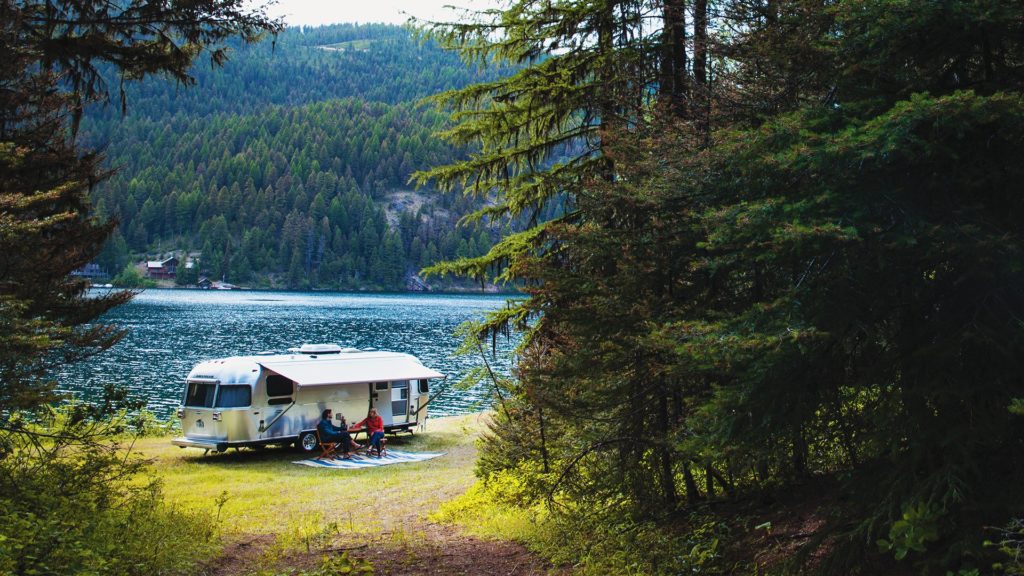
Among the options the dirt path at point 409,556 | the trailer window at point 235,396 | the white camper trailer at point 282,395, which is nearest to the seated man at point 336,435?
the white camper trailer at point 282,395

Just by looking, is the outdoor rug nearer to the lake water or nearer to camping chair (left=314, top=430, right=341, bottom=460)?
camping chair (left=314, top=430, right=341, bottom=460)

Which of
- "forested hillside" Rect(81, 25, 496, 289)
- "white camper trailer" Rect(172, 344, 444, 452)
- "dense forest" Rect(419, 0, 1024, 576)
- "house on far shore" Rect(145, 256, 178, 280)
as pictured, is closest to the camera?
"dense forest" Rect(419, 0, 1024, 576)

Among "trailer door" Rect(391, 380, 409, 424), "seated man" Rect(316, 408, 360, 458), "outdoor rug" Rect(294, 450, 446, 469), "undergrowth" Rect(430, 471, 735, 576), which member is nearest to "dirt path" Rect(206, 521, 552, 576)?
"undergrowth" Rect(430, 471, 735, 576)

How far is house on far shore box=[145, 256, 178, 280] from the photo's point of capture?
122 metres

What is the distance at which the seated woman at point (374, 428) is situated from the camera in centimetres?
1881

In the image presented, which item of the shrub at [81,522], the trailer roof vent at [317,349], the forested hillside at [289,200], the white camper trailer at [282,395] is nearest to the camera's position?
the shrub at [81,522]

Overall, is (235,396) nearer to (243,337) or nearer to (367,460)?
(367,460)

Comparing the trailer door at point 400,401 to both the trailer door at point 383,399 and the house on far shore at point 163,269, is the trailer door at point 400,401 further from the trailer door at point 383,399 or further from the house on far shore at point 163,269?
the house on far shore at point 163,269

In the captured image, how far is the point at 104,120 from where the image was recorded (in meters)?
165

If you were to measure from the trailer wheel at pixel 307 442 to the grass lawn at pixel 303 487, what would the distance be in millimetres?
254

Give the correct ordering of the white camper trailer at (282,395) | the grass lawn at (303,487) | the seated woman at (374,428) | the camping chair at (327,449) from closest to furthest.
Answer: the grass lawn at (303,487)
the camping chair at (327,449)
the white camper trailer at (282,395)
the seated woman at (374,428)

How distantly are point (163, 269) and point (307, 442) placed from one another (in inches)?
4537

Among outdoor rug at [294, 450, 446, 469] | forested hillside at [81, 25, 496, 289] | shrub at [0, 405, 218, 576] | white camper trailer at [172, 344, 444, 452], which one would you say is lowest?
outdoor rug at [294, 450, 446, 469]

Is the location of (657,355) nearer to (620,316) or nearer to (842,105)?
(620,316)
